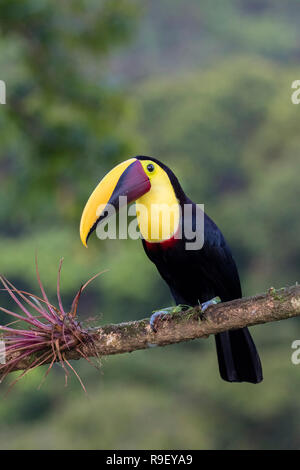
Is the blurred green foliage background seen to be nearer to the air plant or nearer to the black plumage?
the air plant

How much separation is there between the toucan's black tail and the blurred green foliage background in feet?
2.20

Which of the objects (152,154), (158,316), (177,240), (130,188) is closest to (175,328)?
(158,316)

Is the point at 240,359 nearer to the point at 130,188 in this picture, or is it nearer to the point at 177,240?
the point at 177,240

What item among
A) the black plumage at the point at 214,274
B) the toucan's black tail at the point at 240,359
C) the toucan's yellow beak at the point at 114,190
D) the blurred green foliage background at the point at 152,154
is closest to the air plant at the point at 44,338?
the blurred green foliage background at the point at 152,154

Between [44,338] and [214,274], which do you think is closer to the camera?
[44,338]

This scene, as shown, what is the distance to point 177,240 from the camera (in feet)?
8.94

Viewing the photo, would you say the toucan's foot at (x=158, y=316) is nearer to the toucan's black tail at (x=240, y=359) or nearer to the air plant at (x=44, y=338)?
the air plant at (x=44, y=338)

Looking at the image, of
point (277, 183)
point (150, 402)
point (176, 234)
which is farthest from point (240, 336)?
point (277, 183)

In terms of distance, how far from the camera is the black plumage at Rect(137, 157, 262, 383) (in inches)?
109

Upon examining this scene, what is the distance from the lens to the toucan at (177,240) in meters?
2.64

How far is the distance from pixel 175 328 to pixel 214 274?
1.52 feet

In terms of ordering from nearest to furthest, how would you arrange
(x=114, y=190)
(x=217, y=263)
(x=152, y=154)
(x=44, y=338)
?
1. (x=44, y=338)
2. (x=114, y=190)
3. (x=217, y=263)
4. (x=152, y=154)
